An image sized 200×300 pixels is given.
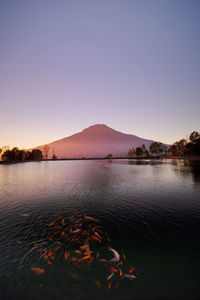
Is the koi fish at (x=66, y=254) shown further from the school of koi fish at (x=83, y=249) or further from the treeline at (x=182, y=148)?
the treeline at (x=182, y=148)

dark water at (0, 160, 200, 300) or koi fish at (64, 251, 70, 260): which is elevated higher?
koi fish at (64, 251, 70, 260)

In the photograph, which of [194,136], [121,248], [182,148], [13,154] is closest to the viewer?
[121,248]

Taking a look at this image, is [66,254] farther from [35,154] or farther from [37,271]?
[35,154]

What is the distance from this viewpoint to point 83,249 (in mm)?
7562

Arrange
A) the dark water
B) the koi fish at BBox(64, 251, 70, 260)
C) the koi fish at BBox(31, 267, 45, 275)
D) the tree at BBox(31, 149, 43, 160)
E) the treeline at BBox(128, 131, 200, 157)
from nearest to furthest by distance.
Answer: the dark water < the koi fish at BBox(31, 267, 45, 275) < the koi fish at BBox(64, 251, 70, 260) < the treeline at BBox(128, 131, 200, 157) < the tree at BBox(31, 149, 43, 160)

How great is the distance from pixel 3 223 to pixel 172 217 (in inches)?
524

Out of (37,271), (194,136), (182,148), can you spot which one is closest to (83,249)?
(37,271)

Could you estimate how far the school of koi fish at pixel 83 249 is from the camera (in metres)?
6.08

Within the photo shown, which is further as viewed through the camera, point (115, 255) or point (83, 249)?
point (83, 249)

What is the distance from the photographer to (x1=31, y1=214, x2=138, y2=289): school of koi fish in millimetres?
6082

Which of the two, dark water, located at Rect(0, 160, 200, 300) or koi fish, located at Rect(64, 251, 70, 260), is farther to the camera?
koi fish, located at Rect(64, 251, 70, 260)

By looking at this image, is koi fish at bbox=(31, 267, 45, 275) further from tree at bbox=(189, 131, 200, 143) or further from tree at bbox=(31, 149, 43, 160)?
tree at bbox=(31, 149, 43, 160)

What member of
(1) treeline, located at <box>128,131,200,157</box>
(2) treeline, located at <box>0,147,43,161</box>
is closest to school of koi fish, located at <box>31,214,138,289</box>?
(2) treeline, located at <box>0,147,43,161</box>

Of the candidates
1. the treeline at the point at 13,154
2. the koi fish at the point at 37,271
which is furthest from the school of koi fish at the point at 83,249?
the treeline at the point at 13,154
